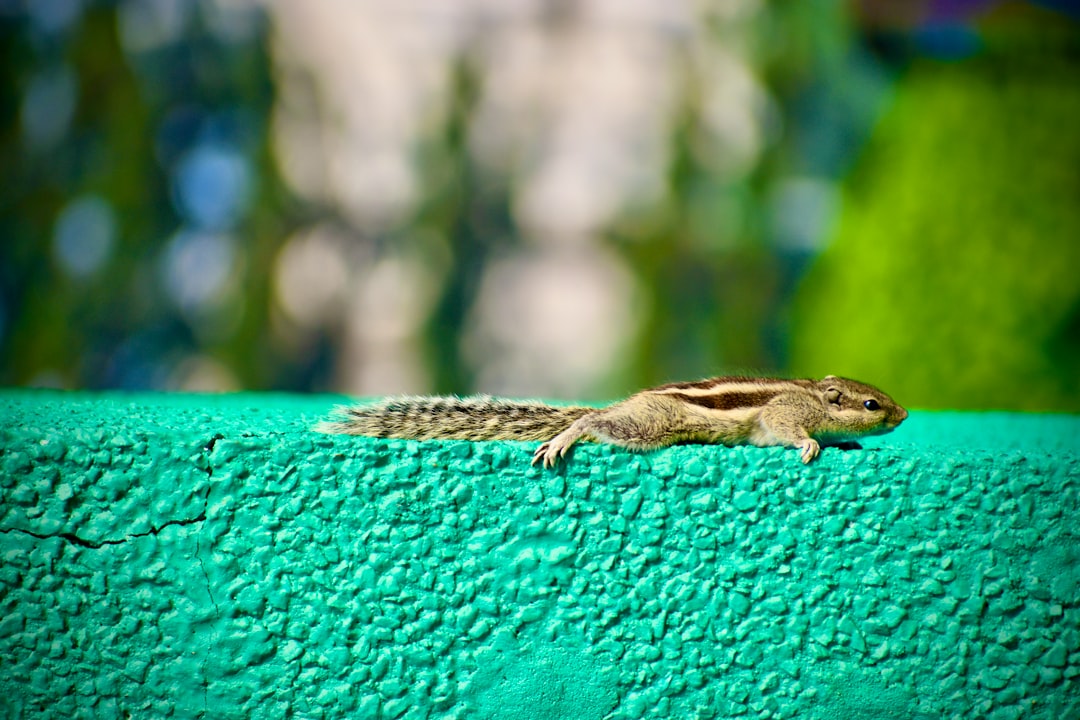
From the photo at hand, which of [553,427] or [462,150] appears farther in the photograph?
[462,150]

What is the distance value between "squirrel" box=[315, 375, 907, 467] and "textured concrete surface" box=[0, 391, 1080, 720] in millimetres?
56

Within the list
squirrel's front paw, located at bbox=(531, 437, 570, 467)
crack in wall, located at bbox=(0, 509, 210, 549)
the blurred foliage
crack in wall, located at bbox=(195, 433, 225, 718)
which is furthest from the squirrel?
the blurred foliage

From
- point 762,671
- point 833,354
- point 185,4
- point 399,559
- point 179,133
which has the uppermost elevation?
point 185,4

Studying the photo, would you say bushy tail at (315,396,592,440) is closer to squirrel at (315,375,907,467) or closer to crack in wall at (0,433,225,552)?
squirrel at (315,375,907,467)

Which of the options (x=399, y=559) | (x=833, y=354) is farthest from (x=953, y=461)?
(x=833, y=354)

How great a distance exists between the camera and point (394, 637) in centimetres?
154

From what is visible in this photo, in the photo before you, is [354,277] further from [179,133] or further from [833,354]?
[833,354]

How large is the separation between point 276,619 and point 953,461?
4.02 ft

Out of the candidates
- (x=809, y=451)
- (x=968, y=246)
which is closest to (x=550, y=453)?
(x=809, y=451)

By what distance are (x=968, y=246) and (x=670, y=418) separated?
349cm

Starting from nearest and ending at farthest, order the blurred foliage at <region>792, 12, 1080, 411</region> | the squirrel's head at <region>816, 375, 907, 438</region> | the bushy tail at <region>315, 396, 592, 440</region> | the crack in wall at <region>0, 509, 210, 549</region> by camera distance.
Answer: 1. the crack in wall at <region>0, 509, 210, 549</region>
2. the bushy tail at <region>315, 396, 592, 440</region>
3. the squirrel's head at <region>816, 375, 907, 438</region>
4. the blurred foliage at <region>792, 12, 1080, 411</region>

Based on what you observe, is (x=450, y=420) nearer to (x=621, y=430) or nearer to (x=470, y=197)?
(x=621, y=430)

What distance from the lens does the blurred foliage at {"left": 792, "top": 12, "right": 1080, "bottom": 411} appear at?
4387 millimetres

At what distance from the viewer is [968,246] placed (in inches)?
176
